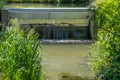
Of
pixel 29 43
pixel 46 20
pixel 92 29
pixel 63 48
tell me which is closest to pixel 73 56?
pixel 63 48

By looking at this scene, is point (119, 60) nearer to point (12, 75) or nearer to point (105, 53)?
point (105, 53)

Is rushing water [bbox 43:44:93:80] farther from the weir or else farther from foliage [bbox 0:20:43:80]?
foliage [bbox 0:20:43:80]

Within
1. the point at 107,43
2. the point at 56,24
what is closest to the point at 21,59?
the point at 107,43

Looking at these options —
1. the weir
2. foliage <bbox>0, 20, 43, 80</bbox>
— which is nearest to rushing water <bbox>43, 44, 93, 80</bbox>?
the weir

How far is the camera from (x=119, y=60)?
19.2 feet

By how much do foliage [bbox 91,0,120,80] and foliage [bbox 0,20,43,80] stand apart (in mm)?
1185

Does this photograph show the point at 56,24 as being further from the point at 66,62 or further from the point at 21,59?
the point at 21,59

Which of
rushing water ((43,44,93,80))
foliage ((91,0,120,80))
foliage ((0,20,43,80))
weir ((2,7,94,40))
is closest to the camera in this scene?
foliage ((0,20,43,80))

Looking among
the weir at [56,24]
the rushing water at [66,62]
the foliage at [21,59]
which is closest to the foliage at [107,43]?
the rushing water at [66,62]

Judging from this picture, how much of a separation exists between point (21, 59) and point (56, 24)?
661 centimetres

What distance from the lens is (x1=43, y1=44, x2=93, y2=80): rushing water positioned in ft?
24.8

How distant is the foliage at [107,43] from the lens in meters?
5.90

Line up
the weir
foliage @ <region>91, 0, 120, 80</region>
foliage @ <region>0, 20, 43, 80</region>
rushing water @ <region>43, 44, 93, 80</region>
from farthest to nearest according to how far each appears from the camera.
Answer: the weir < rushing water @ <region>43, 44, 93, 80</region> < foliage @ <region>91, 0, 120, 80</region> < foliage @ <region>0, 20, 43, 80</region>

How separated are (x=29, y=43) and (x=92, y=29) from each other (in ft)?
19.5
